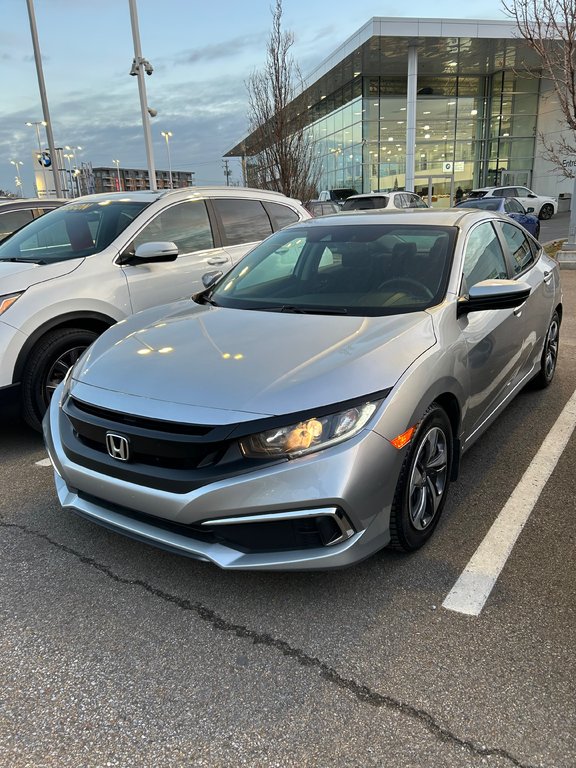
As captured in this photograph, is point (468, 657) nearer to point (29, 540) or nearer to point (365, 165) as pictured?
point (29, 540)

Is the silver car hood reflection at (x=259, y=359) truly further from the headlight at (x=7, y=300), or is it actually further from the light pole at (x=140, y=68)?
the light pole at (x=140, y=68)

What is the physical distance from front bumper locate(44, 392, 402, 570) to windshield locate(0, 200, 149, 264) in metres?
3.07

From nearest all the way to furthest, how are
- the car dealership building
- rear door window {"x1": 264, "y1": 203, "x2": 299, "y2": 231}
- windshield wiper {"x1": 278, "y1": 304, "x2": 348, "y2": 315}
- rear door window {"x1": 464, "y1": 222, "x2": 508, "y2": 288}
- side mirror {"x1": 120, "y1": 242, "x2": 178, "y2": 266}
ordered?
windshield wiper {"x1": 278, "y1": 304, "x2": 348, "y2": 315}
rear door window {"x1": 464, "y1": 222, "x2": 508, "y2": 288}
side mirror {"x1": 120, "y1": 242, "x2": 178, "y2": 266}
rear door window {"x1": 264, "y1": 203, "x2": 299, "y2": 231}
the car dealership building

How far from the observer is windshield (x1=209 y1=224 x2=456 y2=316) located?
3.23 metres

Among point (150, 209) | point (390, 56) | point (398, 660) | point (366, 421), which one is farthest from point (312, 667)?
point (390, 56)

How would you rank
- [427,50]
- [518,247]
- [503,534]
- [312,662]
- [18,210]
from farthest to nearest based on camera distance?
[427,50]
[18,210]
[518,247]
[503,534]
[312,662]

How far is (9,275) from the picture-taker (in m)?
4.34

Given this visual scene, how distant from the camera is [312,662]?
2.17m

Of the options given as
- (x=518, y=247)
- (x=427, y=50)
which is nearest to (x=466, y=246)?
(x=518, y=247)

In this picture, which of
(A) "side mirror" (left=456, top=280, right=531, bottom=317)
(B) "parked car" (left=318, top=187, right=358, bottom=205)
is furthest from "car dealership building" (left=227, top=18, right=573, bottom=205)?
Answer: (A) "side mirror" (left=456, top=280, right=531, bottom=317)

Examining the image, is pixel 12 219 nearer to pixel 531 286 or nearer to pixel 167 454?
pixel 531 286

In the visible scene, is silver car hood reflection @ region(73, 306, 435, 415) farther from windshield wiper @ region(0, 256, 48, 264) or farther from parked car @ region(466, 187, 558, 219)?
parked car @ region(466, 187, 558, 219)

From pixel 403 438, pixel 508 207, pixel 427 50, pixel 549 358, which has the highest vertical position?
pixel 427 50

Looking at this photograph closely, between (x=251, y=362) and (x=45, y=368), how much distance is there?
2364 mm
